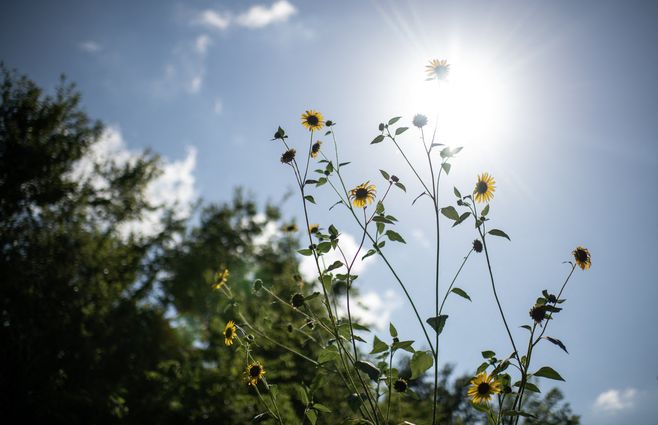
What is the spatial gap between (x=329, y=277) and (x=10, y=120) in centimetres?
1207

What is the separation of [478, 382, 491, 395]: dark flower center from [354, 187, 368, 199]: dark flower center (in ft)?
4.07

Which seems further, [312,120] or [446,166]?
[312,120]

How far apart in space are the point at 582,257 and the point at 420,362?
129 centimetres

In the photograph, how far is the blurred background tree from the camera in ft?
12.2

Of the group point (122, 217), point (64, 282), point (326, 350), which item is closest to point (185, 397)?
point (326, 350)

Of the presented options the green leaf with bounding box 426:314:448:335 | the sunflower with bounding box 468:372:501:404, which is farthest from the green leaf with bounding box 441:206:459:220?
the sunflower with bounding box 468:372:501:404

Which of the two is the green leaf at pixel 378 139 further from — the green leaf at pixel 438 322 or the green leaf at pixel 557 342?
the green leaf at pixel 557 342

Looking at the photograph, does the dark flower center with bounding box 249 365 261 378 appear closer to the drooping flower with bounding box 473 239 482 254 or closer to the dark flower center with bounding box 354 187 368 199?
the dark flower center with bounding box 354 187 368 199

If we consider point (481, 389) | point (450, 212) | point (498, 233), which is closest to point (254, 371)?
point (481, 389)

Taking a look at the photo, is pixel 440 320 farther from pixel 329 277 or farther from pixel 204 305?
pixel 204 305

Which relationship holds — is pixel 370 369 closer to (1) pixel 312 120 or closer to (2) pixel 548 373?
(2) pixel 548 373

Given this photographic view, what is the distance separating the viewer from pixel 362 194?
2133 mm

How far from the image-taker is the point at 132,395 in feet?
19.9

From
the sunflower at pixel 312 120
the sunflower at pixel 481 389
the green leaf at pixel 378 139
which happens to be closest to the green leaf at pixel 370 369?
the sunflower at pixel 481 389
